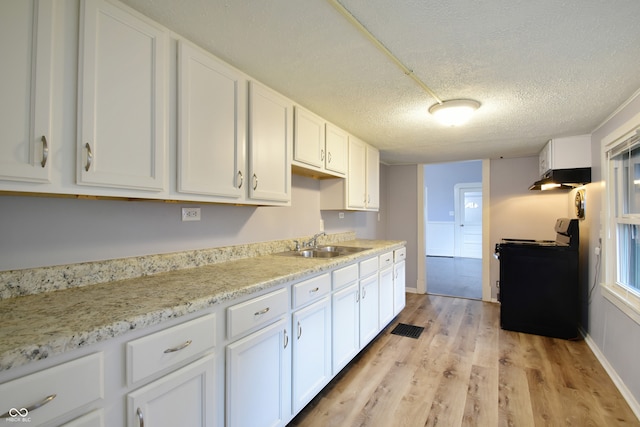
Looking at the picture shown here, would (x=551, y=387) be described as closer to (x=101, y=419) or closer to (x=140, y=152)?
(x=101, y=419)

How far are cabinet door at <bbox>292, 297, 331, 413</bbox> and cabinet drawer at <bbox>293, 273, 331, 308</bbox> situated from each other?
51 millimetres

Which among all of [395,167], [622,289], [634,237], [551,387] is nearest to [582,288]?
[622,289]

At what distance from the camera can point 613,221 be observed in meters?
2.51

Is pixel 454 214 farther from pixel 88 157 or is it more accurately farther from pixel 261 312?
pixel 88 157

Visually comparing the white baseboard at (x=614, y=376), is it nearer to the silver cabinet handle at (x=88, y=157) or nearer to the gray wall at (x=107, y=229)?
the gray wall at (x=107, y=229)

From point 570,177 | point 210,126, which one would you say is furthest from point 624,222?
point 210,126

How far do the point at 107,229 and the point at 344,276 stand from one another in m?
1.51

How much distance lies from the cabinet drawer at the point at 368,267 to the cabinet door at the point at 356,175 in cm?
64

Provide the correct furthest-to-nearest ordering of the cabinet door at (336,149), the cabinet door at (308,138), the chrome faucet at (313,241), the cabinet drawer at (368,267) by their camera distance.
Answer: the chrome faucet at (313,241) < the cabinet door at (336,149) < the cabinet drawer at (368,267) < the cabinet door at (308,138)

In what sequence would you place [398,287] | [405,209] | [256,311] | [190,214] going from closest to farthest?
[256,311] → [190,214] → [398,287] → [405,209]

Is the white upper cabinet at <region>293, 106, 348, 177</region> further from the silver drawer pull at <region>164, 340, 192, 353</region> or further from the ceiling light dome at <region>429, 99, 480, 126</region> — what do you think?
the silver drawer pull at <region>164, 340, 192, 353</region>

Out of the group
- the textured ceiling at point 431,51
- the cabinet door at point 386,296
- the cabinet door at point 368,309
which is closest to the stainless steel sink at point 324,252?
the cabinet door at point 368,309

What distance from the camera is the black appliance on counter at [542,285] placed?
3.10m

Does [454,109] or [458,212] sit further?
[458,212]
